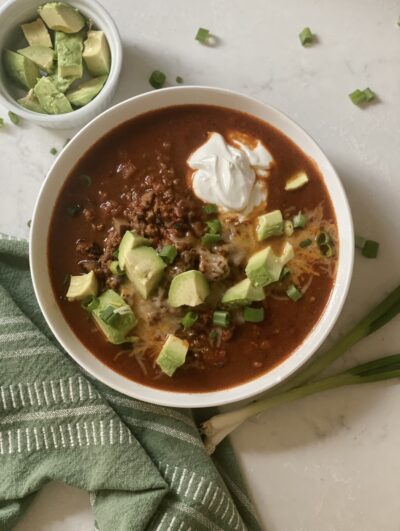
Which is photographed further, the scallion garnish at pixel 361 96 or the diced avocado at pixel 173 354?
the scallion garnish at pixel 361 96

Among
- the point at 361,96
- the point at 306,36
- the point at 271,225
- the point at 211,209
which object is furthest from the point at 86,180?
the point at 361,96

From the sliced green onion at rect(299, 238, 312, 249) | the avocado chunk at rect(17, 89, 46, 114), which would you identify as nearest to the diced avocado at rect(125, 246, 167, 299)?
the sliced green onion at rect(299, 238, 312, 249)

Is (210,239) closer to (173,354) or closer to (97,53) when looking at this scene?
(173,354)

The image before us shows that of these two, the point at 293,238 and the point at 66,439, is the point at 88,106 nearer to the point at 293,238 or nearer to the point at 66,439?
the point at 293,238

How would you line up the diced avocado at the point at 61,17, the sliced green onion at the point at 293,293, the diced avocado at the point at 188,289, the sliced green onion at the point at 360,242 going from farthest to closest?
the sliced green onion at the point at 360,242 < the diced avocado at the point at 61,17 < the sliced green onion at the point at 293,293 < the diced avocado at the point at 188,289

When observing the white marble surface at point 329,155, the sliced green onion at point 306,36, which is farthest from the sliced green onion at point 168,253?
the sliced green onion at point 306,36

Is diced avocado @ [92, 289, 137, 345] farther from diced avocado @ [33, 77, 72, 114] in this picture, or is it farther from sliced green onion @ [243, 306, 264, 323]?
diced avocado @ [33, 77, 72, 114]

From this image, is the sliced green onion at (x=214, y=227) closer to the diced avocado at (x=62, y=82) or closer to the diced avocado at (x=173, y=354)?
the diced avocado at (x=173, y=354)
